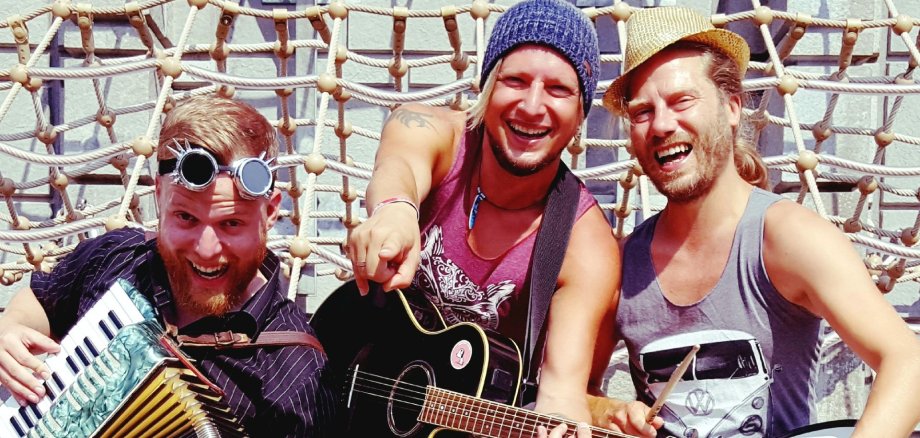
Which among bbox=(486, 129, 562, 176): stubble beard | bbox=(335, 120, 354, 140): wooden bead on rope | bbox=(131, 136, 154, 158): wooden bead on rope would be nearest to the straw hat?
bbox=(486, 129, 562, 176): stubble beard

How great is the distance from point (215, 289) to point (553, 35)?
942mm

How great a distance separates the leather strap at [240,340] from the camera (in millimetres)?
2117

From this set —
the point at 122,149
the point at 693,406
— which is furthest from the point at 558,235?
the point at 122,149

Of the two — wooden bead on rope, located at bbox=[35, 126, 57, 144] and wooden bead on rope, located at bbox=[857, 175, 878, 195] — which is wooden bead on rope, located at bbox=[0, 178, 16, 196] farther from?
wooden bead on rope, located at bbox=[857, 175, 878, 195]

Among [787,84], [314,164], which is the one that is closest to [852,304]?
[787,84]

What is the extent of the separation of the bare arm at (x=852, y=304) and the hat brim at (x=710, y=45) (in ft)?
1.31

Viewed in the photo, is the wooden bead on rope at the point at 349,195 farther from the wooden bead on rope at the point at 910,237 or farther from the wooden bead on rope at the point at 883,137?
the wooden bead on rope at the point at 910,237

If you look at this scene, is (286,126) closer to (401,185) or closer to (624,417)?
(401,185)

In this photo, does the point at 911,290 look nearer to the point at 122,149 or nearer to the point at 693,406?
the point at 693,406

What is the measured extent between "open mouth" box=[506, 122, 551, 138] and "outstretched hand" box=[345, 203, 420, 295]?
0.49 meters

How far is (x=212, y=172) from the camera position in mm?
2131

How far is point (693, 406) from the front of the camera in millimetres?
2287

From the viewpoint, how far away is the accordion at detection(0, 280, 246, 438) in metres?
1.83

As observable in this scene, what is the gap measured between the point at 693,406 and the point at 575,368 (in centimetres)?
27
